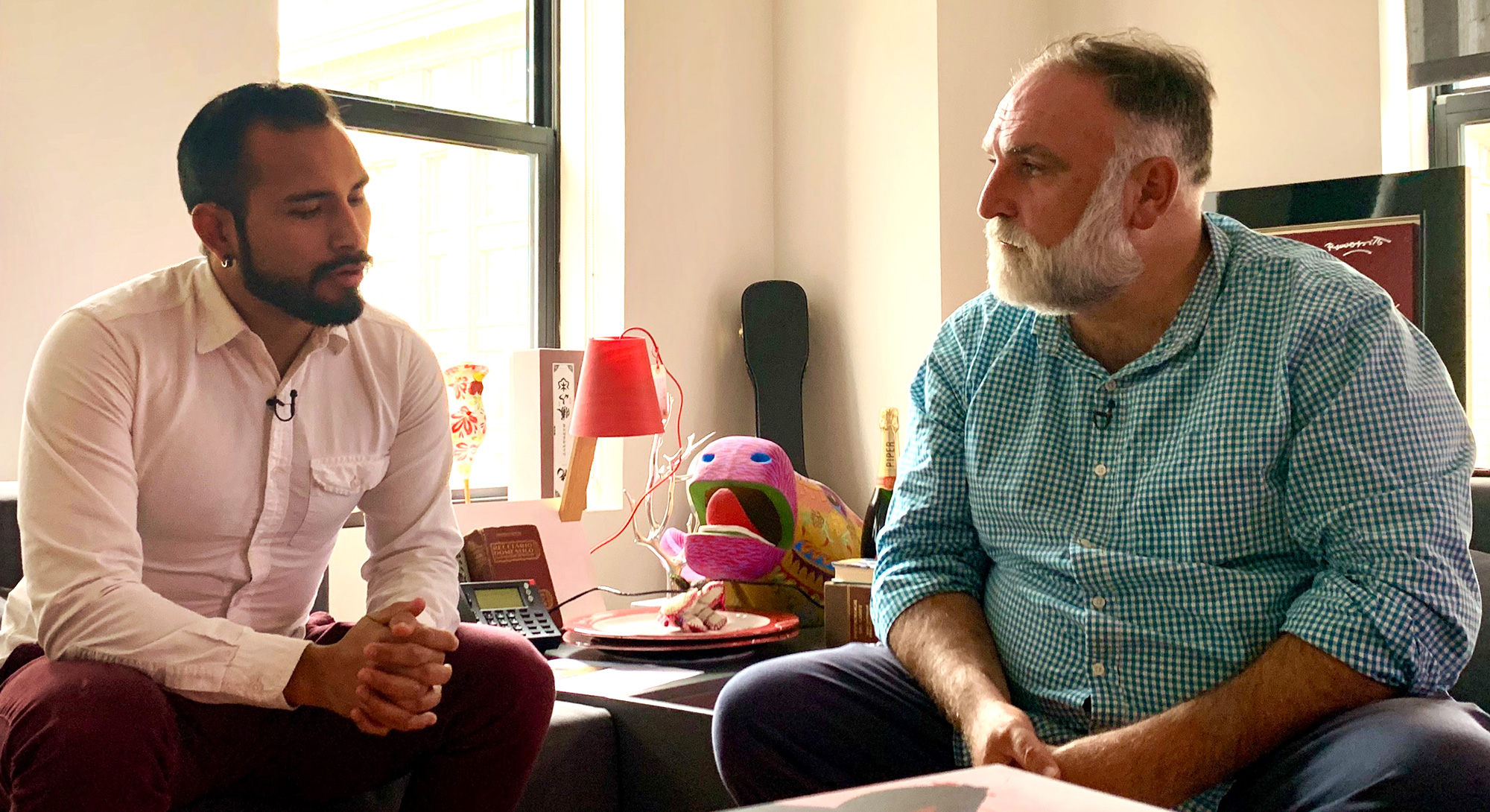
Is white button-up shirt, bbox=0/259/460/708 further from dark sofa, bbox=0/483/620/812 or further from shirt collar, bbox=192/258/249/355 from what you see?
dark sofa, bbox=0/483/620/812

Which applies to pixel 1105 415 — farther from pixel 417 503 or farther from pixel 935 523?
pixel 417 503

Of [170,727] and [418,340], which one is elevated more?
[418,340]

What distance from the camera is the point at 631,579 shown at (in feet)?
11.1

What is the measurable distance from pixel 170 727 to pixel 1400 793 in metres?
1.24

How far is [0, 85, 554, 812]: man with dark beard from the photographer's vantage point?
145cm

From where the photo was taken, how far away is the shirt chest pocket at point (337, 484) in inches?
67.7

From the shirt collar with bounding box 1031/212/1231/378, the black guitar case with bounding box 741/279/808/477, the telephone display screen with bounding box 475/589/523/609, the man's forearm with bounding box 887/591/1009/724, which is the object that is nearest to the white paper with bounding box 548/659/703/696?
the telephone display screen with bounding box 475/589/523/609

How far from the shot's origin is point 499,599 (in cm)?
245

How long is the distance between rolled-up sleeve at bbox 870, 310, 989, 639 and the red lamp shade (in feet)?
3.61

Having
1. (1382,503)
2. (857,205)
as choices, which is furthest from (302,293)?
(857,205)

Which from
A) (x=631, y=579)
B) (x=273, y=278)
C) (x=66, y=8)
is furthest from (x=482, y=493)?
(x=273, y=278)

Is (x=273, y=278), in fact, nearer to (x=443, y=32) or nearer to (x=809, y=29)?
(x=443, y=32)

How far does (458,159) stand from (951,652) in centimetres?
234

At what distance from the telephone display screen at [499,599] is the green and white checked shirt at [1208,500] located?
948mm
